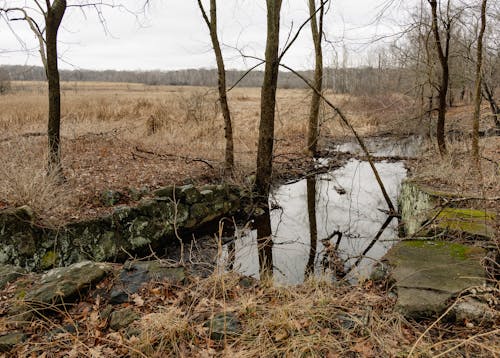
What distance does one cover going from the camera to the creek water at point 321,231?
226 inches

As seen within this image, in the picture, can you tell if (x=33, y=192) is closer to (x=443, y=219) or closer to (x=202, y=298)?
(x=202, y=298)

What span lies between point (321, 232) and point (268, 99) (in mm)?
3191

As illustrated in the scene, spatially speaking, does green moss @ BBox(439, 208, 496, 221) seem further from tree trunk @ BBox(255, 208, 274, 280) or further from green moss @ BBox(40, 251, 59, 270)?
green moss @ BBox(40, 251, 59, 270)

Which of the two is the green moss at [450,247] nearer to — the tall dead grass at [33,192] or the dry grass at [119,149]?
the dry grass at [119,149]

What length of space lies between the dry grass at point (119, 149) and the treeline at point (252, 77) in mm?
1730

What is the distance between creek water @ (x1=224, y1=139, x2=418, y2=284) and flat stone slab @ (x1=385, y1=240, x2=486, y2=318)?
1.36 ft

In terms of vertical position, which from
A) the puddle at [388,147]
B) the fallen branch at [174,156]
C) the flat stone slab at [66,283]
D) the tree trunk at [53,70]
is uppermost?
the tree trunk at [53,70]

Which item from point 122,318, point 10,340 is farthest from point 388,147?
point 10,340

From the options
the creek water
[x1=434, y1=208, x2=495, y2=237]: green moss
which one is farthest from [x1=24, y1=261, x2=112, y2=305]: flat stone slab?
[x1=434, y1=208, x2=495, y2=237]: green moss

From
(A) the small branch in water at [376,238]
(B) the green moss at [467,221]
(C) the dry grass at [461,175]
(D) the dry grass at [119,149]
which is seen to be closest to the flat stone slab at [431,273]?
(B) the green moss at [467,221]

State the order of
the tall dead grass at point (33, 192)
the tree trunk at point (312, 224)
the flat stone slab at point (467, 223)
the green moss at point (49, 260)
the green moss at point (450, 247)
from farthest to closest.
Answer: the tree trunk at point (312, 224) → the tall dead grass at point (33, 192) → the green moss at point (49, 260) → the flat stone slab at point (467, 223) → the green moss at point (450, 247)

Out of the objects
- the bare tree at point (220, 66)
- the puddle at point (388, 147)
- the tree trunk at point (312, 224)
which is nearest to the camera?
the tree trunk at point (312, 224)

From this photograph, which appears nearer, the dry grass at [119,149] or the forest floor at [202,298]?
the forest floor at [202,298]

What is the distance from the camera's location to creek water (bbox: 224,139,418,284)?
18.8ft
